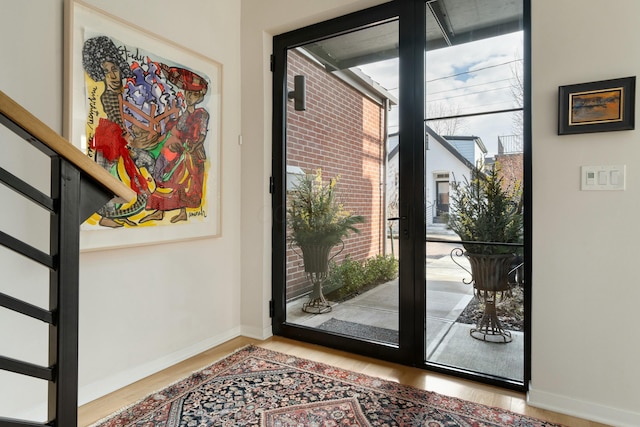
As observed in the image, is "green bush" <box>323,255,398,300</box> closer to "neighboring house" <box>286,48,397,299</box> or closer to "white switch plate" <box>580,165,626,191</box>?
"neighboring house" <box>286,48,397,299</box>

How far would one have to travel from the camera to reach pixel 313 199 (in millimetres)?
2926

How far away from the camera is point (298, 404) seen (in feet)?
6.51

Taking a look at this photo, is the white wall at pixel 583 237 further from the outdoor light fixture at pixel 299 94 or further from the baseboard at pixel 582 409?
the outdoor light fixture at pixel 299 94

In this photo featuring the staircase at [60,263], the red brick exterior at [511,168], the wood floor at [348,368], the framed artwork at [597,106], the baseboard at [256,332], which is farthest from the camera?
the baseboard at [256,332]

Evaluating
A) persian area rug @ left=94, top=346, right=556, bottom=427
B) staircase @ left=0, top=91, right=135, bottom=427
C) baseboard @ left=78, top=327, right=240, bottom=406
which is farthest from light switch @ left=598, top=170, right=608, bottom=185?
baseboard @ left=78, top=327, right=240, bottom=406

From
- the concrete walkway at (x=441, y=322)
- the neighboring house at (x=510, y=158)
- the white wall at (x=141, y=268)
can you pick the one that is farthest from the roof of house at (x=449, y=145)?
the white wall at (x=141, y=268)

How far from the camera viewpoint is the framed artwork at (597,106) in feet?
5.82

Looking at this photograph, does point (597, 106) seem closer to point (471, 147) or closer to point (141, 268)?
point (471, 147)

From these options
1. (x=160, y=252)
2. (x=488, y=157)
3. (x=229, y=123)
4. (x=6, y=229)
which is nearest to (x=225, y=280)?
(x=160, y=252)

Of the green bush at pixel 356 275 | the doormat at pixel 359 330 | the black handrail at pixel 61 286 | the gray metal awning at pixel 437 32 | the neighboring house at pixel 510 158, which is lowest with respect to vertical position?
the doormat at pixel 359 330

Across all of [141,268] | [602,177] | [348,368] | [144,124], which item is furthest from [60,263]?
[602,177]

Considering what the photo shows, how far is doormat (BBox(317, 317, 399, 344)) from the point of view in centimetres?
261

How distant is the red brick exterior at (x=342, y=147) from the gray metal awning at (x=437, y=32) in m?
0.16

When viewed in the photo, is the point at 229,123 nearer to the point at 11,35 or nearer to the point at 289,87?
the point at 289,87
